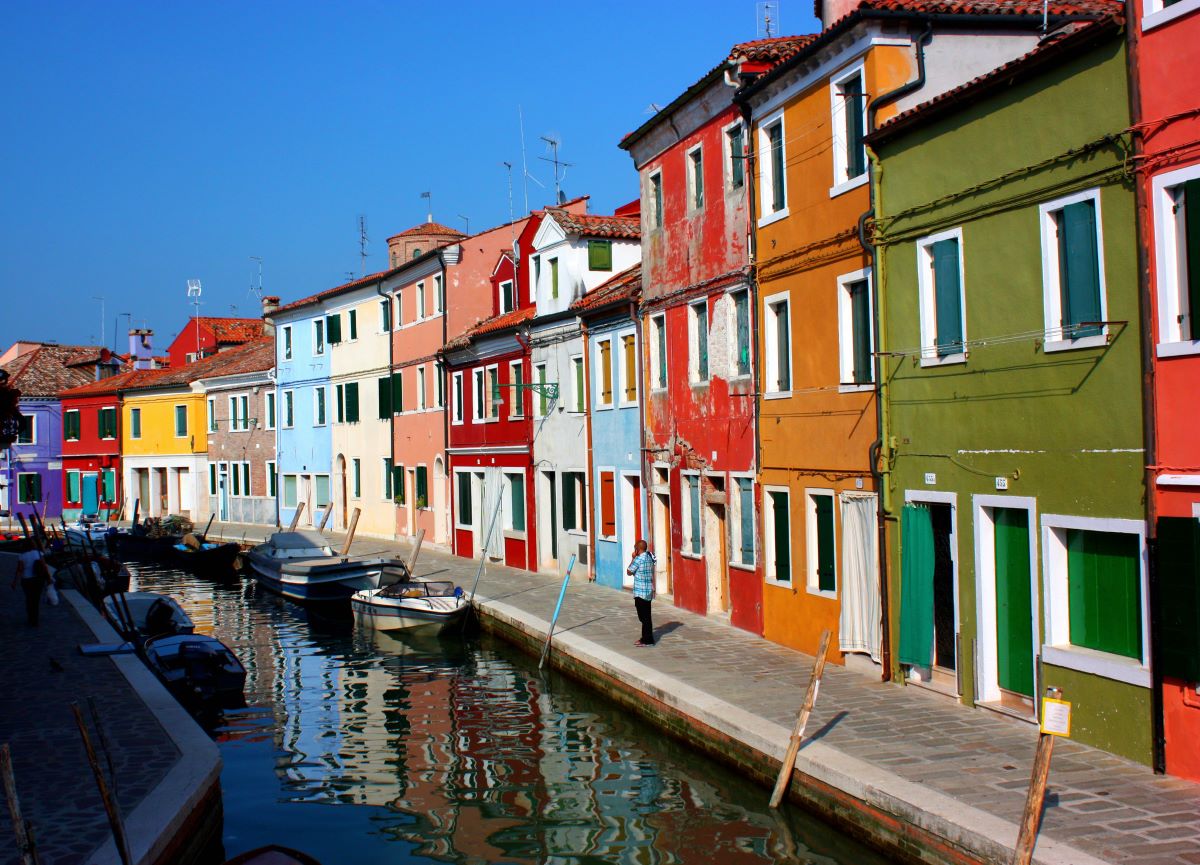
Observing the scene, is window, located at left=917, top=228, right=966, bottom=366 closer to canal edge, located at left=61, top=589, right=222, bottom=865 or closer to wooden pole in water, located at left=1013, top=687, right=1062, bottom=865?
wooden pole in water, located at left=1013, top=687, right=1062, bottom=865

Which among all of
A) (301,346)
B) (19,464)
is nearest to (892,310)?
(301,346)

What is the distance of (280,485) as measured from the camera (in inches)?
1891

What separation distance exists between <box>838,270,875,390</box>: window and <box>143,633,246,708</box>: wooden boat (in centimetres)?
1048

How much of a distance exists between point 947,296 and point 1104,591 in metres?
3.92

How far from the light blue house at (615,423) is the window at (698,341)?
2.37m

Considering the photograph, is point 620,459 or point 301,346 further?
point 301,346

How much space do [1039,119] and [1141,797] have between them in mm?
6448

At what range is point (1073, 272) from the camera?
1114 centimetres

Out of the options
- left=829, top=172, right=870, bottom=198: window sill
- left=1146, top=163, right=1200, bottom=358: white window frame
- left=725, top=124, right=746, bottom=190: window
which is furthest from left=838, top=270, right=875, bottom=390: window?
left=1146, top=163, right=1200, bottom=358: white window frame

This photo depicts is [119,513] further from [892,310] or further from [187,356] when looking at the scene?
[892,310]

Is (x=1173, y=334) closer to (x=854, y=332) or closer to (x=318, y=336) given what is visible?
(x=854, y=332)

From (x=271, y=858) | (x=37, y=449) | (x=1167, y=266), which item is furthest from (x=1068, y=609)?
(x=37, y=449)

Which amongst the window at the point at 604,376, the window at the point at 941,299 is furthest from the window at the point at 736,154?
the window at the point at 604,376

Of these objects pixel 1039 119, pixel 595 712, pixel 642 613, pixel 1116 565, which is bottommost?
pixel 595 712
